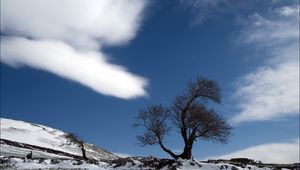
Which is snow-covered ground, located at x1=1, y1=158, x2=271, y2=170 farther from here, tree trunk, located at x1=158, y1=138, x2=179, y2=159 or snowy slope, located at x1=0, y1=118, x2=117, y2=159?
snowy slope, located at x1=0, y1=118, x2=117, y2=159

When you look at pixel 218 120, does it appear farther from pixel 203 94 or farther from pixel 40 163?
pixel 40 163

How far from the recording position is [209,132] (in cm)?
5156

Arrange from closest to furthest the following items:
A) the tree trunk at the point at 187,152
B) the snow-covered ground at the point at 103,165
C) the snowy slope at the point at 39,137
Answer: the snow-covered ground at the point at 103,165 < the tree trunk at the point at 187,152 < the snowy slope at the point at 39,137

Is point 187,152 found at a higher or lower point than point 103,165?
higher

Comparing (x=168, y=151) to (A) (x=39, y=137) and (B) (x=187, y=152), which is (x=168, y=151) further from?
(A) (x=39, y=137)

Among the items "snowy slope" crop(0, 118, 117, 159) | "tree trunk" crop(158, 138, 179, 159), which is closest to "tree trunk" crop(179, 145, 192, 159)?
"tree trunk" crop(158, 138, 179, 159)

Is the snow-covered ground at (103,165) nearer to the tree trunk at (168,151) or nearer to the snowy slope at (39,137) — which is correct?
the tree trunk at (168,151)

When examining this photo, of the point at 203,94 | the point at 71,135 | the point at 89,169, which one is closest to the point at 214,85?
the point at 203,94

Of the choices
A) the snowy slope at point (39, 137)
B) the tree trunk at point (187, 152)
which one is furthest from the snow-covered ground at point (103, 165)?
the snowy slope at point (39, 137)

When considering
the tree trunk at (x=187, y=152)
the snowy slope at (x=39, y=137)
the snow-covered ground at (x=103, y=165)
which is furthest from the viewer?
the snowy slope at (x=39, y=137)

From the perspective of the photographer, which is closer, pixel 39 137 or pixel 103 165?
pixel 103 165

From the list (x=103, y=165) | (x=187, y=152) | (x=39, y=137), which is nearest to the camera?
(x=103, y=165)

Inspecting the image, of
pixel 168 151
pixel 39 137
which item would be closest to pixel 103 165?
pixel 168 151

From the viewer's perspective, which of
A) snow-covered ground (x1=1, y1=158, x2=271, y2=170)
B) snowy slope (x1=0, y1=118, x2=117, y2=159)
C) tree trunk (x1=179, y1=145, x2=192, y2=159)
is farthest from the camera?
snowy slope (x1=0, y1=118, x2=117, y2=159)
